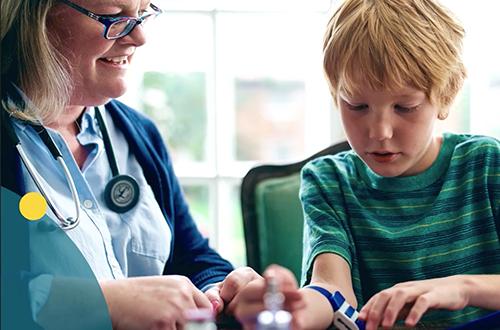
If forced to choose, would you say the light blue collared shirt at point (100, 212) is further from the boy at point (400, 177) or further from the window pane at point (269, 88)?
the window pane at point (269, 88)

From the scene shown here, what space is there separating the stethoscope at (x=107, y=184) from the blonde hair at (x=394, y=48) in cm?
44

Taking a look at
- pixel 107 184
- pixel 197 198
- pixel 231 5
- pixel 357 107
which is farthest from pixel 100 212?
pixel 231 5

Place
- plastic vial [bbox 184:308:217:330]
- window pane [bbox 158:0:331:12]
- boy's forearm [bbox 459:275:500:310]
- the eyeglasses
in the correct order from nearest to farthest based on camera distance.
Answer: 1. plastic vial [bbox 184:308:217:330]
2. boy's forearm [bbox 459:275:500:310]
3. the eyeglasses
4. window pane [bbox 158:0:331:12]

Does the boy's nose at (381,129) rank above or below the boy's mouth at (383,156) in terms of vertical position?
above

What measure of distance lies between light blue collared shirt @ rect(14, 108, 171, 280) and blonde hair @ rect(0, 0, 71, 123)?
4 centimetres

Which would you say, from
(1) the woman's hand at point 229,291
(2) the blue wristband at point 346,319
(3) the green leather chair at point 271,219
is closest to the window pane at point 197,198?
(3) the green leather chair at point 271,219

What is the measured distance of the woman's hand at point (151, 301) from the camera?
102 centimetres

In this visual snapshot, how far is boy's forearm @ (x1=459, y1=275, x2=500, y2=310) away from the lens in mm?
1201

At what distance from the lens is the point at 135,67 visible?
2484 mm

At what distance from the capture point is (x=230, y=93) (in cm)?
250

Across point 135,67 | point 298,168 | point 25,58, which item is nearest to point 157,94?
point 135,67

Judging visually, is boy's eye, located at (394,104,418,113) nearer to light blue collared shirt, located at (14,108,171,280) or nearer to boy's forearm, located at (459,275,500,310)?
boy's forearm, located at (459,275,500,310)

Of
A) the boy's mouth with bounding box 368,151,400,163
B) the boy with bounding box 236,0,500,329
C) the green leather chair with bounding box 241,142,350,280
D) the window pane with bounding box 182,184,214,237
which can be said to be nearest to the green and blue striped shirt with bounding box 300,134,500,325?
the boy with bounding box 236,0,500,329

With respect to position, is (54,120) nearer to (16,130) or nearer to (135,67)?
(16,130)
